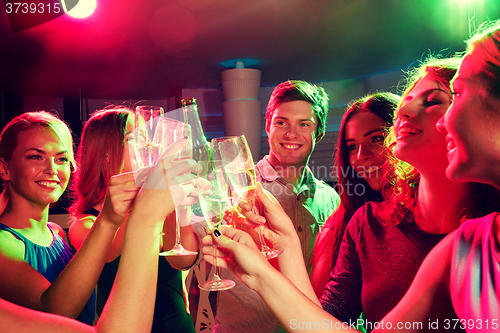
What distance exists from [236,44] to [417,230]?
324 centimetres

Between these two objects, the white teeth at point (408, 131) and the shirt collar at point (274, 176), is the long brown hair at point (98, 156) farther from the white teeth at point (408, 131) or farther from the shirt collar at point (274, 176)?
the white teeth at point (408, 131)

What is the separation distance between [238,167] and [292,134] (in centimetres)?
112

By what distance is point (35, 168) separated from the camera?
1.33m

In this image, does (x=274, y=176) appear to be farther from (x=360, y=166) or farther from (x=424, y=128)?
(x=424, y=128)

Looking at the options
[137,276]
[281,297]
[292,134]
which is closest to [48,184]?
[137,276]

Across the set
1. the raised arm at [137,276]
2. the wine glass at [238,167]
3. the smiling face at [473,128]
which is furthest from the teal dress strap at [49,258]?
the smiling face at [473,128]

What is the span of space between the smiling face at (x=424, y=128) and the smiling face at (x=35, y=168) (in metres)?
1.37

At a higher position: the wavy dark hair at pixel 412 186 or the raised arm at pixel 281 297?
the wavy dark hair at pixel 412 186

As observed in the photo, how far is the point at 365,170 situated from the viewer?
1468 millimetres

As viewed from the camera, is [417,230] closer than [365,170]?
Yes

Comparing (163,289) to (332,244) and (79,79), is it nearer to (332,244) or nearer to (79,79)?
(332,244)

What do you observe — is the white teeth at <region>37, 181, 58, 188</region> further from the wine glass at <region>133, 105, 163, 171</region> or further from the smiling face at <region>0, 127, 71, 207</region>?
the wine glass at <region>133, 105, 163, 171</region>

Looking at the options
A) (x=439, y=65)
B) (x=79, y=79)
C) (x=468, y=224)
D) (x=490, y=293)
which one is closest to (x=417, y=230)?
(x=468, y=224)

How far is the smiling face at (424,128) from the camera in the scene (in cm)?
87
